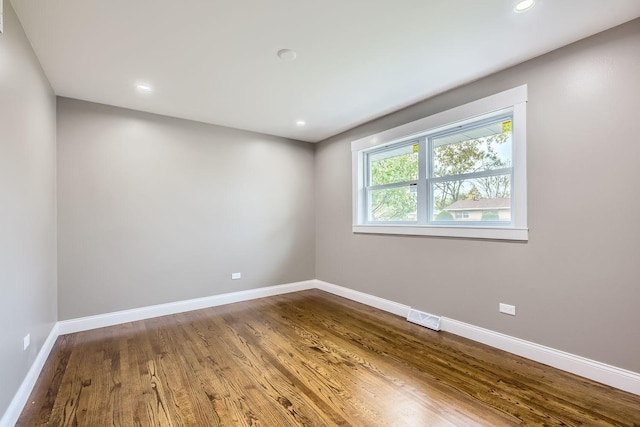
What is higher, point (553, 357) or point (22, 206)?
point (22, 206)

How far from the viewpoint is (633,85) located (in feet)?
6.71

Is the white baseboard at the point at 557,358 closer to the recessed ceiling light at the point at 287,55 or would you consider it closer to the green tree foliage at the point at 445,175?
the green tree foliage at the point at 445,175

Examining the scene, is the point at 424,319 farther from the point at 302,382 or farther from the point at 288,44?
the point at 288,44

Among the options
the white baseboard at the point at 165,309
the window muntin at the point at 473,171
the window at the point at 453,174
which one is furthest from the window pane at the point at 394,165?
the white baseboard at the point at 165,309

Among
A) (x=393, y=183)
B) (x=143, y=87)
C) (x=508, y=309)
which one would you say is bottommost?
(x=508, y=309)

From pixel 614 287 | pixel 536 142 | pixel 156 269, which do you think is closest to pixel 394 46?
pixel 536 142

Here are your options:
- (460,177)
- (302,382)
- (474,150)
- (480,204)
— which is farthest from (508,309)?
(302,382)

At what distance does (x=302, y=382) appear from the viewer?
86.2 inches

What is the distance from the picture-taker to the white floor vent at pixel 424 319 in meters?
3.19

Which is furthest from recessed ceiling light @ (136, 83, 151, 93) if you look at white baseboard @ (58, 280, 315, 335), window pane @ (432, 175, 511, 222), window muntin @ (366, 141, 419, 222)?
window pane @ (432, 175, 511, 222)

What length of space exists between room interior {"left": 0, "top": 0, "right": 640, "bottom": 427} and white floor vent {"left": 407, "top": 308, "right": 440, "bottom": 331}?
88 mm

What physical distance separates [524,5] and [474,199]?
1716 millimetres

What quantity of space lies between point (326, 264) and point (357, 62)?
10.7ft

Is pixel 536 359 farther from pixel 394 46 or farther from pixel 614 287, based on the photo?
pixel 394 46
